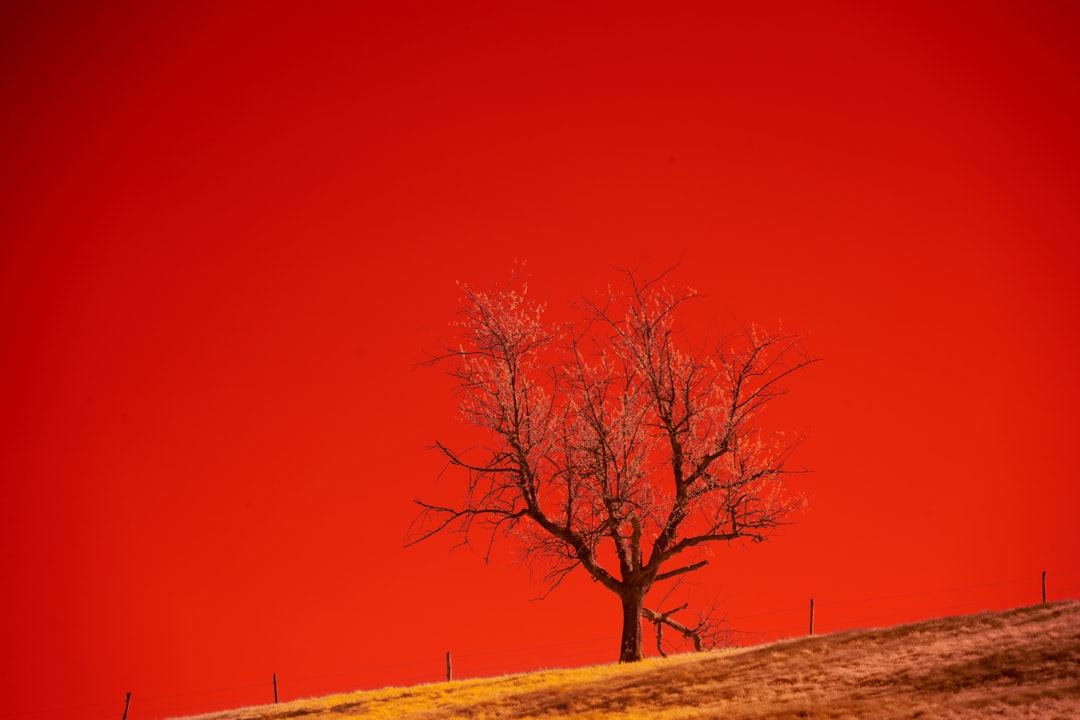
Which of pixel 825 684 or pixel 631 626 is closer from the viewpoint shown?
pixel 825 684

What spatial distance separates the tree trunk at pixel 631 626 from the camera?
3397 cm

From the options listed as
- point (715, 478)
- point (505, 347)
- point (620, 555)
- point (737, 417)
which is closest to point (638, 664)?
point (620, 555)

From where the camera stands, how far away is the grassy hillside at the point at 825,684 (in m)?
22.1

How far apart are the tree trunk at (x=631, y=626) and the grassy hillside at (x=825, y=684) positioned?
1.18m

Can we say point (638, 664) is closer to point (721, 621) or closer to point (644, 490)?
point (644, 490)

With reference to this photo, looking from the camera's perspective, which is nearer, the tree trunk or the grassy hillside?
the grassy hillside

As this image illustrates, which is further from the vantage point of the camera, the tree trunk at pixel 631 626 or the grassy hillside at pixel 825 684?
the tree trunk at pixel 631 626

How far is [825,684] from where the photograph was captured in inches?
1001

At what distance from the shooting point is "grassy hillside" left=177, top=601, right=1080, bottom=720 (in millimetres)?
22109

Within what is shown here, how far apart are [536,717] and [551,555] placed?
28.7ft

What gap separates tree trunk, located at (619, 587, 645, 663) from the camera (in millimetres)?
33969

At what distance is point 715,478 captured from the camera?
32969 millimetres

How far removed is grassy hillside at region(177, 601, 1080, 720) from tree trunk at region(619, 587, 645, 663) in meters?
1.18

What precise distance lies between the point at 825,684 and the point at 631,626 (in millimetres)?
9665
